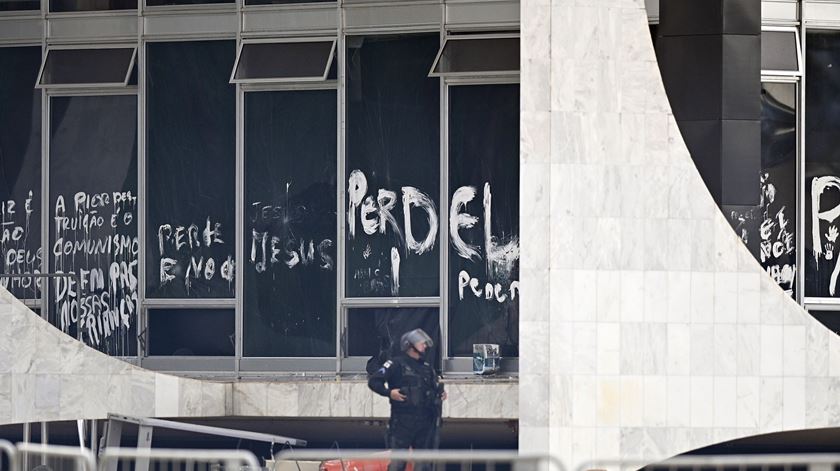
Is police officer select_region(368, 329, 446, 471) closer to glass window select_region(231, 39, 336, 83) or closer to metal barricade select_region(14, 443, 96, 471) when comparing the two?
metal barricade select_region(14, 443, 96, 471)

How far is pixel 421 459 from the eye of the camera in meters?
8.26

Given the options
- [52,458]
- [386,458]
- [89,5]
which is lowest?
[52,458]

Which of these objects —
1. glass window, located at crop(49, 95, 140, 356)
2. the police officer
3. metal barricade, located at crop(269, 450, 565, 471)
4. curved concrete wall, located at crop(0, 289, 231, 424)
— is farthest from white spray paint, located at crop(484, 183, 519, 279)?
curved concrete wall, located at crop(0, 289, 231, 424)

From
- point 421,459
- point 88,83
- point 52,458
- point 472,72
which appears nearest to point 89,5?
point 88,83

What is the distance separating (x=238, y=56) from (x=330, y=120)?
5.27ft

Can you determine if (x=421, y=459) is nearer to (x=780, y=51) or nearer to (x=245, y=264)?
(x=245, y=264)

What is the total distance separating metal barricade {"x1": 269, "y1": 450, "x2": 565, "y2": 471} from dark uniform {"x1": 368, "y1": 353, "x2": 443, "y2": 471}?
0.20 metres

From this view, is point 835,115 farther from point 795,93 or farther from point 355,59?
point 355,59

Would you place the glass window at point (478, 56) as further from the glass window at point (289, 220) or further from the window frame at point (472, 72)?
the glass window at point (289, 220)

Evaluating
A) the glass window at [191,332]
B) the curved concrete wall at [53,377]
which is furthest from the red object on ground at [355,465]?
the glass window at [191,332]

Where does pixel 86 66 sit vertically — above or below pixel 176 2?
below

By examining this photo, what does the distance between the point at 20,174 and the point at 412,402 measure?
7989 mm

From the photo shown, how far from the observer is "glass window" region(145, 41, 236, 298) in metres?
19.0

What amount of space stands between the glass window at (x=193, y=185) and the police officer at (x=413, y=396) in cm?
506
